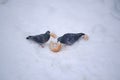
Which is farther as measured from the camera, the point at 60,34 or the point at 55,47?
the point at 60,34

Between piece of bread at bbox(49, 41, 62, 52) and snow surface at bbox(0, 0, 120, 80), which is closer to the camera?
snow surface at bbox(0, 0, 120, 80)

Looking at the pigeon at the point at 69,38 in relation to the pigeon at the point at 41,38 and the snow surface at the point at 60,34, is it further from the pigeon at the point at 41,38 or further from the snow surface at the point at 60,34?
the pigeon at the point at 41,38

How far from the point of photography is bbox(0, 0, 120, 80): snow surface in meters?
2.99

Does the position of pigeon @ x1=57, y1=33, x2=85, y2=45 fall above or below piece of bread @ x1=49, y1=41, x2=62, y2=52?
above

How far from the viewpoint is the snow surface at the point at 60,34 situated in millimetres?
2990

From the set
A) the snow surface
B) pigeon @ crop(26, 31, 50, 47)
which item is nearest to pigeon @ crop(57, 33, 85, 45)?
the snow surface

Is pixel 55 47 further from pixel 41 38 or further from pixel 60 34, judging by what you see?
pixel 60 34

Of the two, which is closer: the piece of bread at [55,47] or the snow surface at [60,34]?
the snow surface at [60,34]

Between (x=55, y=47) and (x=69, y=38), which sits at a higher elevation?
(x=69, y=38)

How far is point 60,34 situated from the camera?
143 inches

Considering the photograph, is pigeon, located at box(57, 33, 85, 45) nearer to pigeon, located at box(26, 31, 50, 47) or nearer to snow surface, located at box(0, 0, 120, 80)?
snow surface, located at box(0, 0, 120, 80)

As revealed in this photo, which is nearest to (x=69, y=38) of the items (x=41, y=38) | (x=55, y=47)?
(x=55, y=47)

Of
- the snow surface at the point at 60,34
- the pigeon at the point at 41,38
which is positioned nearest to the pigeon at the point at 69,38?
the snow surface at the point at 60,34

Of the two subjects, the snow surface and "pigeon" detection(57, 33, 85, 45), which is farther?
"pigeon" detection(57, 33, 85, 45)
